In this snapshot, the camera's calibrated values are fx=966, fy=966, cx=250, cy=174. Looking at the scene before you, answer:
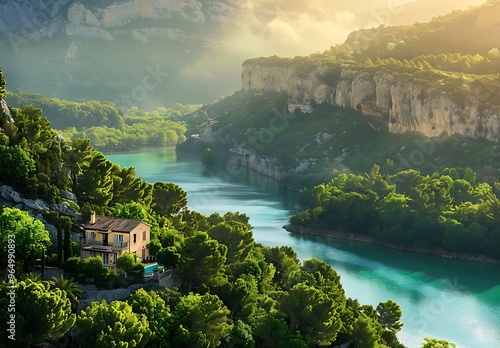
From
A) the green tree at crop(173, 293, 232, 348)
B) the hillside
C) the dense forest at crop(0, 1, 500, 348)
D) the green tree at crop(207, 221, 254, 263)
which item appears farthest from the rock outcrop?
the hillside

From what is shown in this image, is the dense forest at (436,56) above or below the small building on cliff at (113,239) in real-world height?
above

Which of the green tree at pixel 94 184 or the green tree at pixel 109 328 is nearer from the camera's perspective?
the green tree at pixel 109 328

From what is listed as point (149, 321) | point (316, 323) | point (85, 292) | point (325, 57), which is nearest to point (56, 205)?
point (85, 292)

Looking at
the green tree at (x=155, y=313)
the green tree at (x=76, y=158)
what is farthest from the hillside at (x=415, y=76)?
the green tree at (x=155, y=313)

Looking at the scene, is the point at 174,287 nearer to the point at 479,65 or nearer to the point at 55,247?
the point at 55,247

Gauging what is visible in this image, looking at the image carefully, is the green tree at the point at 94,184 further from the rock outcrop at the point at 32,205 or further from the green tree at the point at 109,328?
the green tree at the point at 109,328

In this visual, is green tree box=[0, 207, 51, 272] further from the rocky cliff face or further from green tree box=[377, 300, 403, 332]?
the rocky cliff face

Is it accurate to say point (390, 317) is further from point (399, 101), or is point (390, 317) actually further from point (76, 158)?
point (399, 101)
